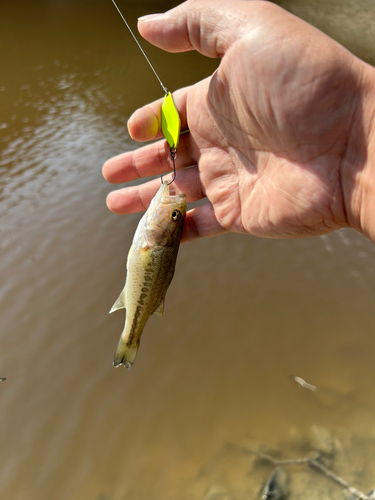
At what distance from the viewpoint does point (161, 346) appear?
4477mm

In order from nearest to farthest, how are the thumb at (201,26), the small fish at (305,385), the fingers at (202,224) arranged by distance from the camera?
the thumb at (201,26) < the fingers at (202,224) < the small fish at (305,385)

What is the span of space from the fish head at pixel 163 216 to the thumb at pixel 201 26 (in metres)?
0.94

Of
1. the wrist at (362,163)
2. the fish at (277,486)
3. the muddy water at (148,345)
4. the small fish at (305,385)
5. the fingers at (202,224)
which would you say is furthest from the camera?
the small fish at (305,385)

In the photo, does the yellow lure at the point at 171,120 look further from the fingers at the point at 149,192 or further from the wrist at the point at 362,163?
the wrist at the point at 362,163

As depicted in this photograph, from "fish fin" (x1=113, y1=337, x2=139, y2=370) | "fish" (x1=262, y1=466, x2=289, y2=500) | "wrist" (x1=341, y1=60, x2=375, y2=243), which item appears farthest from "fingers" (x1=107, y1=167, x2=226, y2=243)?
"fish" (x1=262, y1=466, x2=289, y2=500)

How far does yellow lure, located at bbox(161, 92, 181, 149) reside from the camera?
259 centimetres

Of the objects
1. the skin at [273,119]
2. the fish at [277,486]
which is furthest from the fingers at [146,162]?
the fish at [277,486]

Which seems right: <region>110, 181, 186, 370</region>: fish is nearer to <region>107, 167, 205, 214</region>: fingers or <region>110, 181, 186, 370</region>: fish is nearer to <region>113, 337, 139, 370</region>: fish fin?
<region>113, 337, 139, 370</region>: fish fin

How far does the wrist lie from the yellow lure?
Result: 117 centimetres

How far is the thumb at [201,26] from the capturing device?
2162 mm

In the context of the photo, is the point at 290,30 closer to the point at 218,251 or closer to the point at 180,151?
the point at 180,151

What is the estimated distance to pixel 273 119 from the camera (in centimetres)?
221

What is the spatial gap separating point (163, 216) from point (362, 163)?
1317 mm

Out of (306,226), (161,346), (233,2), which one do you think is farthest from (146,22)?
(161,346)
